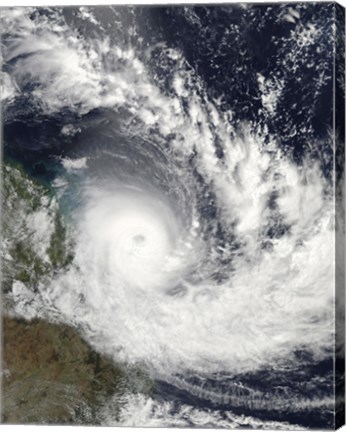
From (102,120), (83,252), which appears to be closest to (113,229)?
(83,252)

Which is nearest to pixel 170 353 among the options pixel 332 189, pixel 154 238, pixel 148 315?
pixel 148 315

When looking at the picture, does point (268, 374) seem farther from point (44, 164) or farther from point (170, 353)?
point (44, 164)

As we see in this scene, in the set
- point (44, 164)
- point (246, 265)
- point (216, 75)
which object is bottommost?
point (246, 265)

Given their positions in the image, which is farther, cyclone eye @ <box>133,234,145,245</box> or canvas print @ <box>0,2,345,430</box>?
cyclone eye @ <box>133,234,145,245</box>

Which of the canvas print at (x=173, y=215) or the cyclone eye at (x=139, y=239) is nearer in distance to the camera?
the canvas print at (x=173, y=215)

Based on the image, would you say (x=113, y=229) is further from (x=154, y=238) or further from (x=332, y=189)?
(x=332, y=189)

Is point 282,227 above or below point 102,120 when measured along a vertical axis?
below
